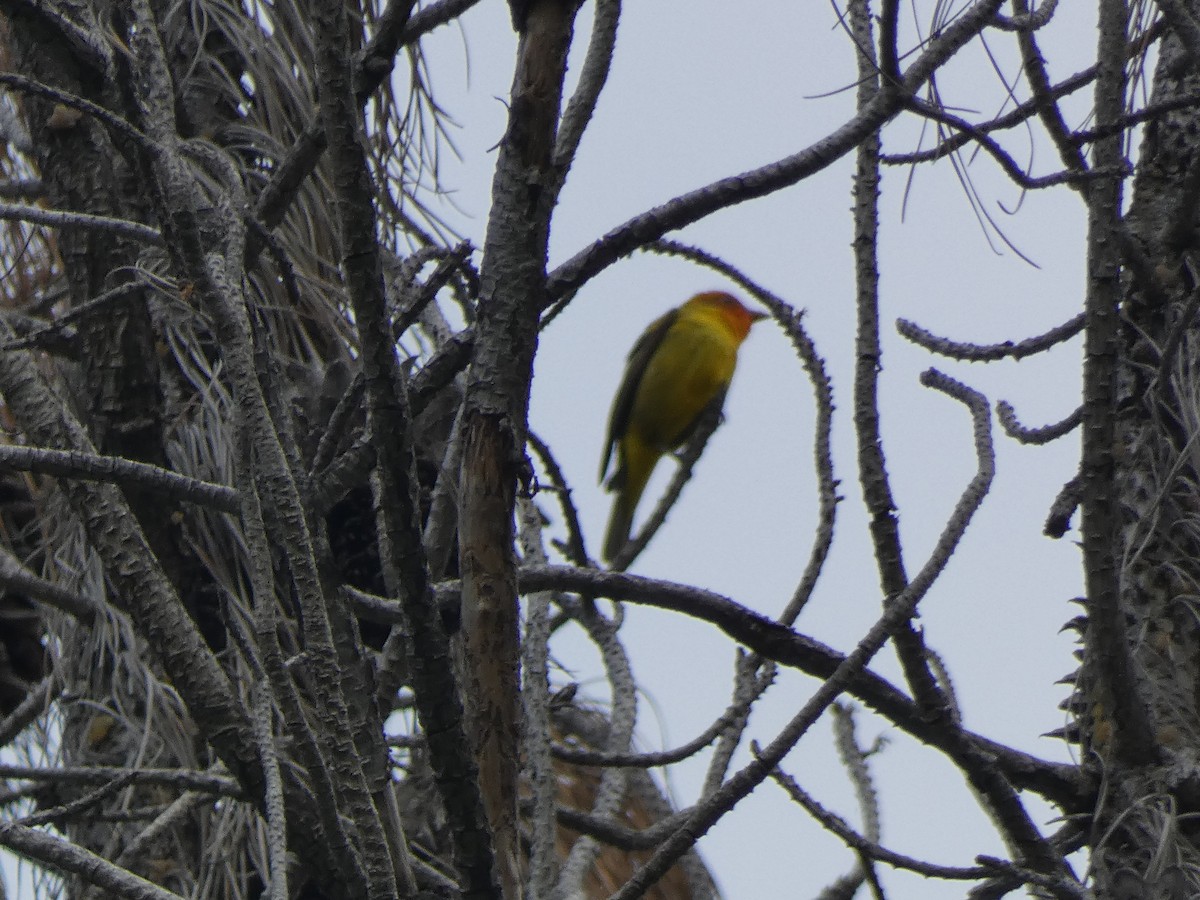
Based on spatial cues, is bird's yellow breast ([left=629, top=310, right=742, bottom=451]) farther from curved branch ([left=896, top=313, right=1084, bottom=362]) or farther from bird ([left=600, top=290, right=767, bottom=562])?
curved branch ([left=896, top=313, right=1084, bottom=362])

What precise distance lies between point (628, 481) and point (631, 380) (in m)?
0.44

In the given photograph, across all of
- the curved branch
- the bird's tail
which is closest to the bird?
the bird's tail

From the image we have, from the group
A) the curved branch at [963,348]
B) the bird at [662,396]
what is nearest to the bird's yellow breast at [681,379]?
the bird at [662,396]

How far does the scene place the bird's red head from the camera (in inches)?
241

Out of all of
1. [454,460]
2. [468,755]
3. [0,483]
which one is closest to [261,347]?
[454,460]

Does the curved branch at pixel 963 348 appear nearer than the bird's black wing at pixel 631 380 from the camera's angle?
Yes

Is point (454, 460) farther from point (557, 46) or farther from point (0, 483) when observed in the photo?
point (0, 483)

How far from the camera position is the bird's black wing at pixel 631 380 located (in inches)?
228

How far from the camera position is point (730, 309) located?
20.3ft

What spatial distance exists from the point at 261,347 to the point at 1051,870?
1.20m

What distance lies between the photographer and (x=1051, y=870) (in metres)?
2.02

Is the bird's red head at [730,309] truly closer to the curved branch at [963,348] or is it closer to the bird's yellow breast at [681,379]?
the bird's yellow breast at [681,379]

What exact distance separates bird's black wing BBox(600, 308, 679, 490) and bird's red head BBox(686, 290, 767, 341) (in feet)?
0.46

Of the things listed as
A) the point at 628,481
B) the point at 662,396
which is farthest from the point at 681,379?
the point at 628,481
